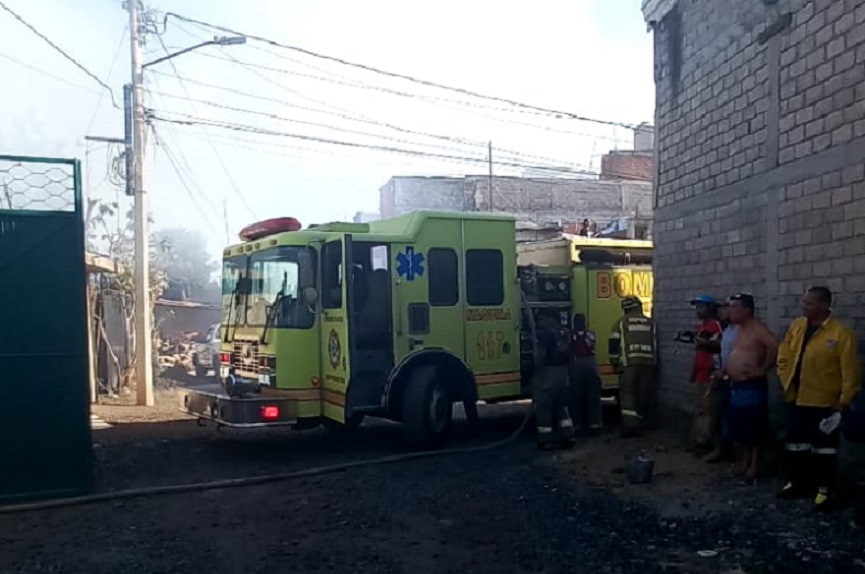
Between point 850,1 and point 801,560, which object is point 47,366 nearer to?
point 801,560

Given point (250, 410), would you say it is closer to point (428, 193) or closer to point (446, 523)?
point (446, 523)

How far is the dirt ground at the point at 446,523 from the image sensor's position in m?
5.71

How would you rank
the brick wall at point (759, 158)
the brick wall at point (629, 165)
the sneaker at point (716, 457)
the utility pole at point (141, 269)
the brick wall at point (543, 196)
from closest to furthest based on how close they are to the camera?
the brick wall at point (759, 158) < the sneaker at point (716, 457) < the utility pole at point (141, 269) < the brick wall at point (543, 196) < the brick wall at point (629, 165)

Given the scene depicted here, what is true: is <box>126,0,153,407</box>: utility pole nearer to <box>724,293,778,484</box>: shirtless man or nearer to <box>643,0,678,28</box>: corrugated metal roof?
<box>643,0,678,28</box>: corrugated metal roof

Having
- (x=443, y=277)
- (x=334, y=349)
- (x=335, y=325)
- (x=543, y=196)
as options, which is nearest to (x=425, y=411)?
(x=334, y=349)

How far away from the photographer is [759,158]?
855 cm

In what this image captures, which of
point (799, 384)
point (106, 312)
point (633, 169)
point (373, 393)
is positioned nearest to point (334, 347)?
point (373, 393)

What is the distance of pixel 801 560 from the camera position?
5.45 metres

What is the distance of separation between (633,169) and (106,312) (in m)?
27.4

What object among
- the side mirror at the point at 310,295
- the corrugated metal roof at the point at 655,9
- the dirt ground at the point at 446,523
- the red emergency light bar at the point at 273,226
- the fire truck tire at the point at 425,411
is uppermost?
the corrugated metal roof at the point at 655,9

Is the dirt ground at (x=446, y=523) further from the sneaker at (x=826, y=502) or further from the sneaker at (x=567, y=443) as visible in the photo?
the sneaker at (x=567, y=443)

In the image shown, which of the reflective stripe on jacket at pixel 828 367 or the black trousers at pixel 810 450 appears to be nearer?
the reflective stripe on jacket at pixel 828 367

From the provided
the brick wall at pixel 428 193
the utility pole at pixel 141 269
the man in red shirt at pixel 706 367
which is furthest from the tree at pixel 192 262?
the man in red shirt at pixel 706 367

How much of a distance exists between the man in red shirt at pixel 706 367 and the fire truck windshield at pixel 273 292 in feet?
13.9
